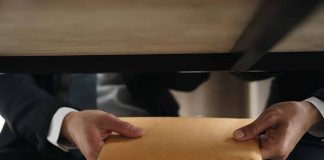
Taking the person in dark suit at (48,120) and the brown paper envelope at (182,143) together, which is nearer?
the brown paper envelope at (182,143)

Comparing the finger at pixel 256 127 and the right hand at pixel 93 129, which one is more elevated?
the finger at pixel 256 127

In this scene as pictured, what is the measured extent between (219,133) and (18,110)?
41 cm

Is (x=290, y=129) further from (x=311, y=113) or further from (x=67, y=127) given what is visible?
(x=67, y=127)

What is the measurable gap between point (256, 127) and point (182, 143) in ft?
0.44

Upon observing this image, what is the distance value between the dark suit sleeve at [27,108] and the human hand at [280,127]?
1.21ft

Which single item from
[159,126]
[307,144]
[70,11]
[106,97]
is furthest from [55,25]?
[106,97]

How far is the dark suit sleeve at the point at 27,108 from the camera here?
79 cm

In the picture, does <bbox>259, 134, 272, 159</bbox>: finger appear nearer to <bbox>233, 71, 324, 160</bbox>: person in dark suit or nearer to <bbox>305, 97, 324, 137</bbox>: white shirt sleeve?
<bbox>233, 71, 324, 160</bbox>: person in dark suit

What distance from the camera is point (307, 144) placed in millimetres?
888

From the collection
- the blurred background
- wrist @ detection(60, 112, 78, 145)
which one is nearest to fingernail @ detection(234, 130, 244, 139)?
wrist @ detection(60, 112, 78, 145)

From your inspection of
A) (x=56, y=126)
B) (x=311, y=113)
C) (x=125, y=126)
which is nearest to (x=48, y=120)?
(x=56, y=126)

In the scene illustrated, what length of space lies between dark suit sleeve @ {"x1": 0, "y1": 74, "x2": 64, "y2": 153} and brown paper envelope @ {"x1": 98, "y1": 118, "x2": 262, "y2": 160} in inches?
7.0

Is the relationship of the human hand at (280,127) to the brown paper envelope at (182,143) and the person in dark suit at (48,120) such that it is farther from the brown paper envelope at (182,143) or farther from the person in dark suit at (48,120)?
the person in dark suit at (48,120)

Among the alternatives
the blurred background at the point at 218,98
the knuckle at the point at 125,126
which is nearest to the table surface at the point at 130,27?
the knuckle at the point at 125,126
